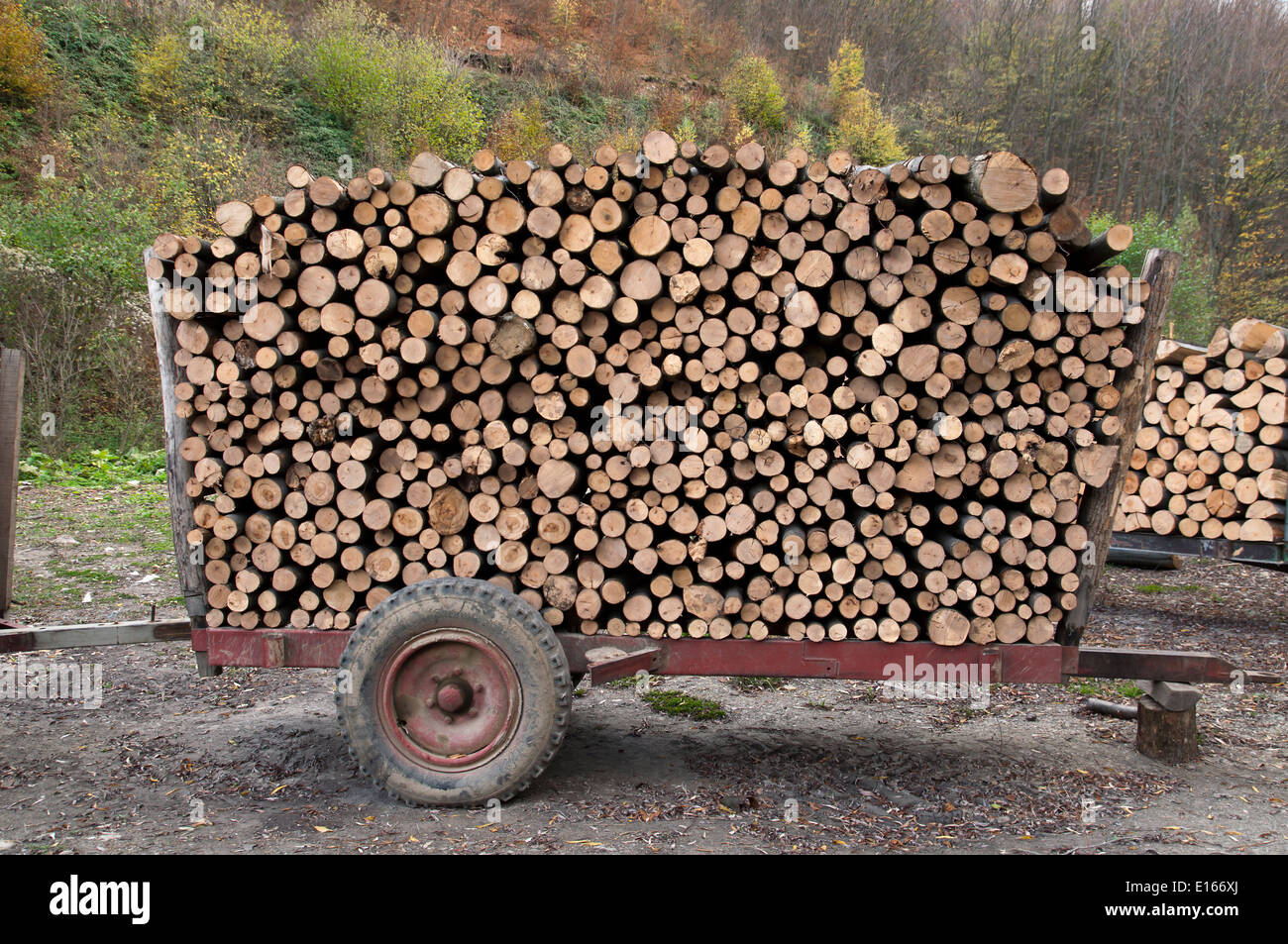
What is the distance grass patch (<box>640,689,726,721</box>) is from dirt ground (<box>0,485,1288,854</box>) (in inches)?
3.8

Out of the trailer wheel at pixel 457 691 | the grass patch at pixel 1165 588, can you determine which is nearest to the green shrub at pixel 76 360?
the trailer wheel at pixel 457 691

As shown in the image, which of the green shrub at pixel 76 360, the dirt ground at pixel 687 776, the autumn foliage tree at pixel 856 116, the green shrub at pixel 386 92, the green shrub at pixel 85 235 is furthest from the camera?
the autumn foliage tree at pixel 856 116

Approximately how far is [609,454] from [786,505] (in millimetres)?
847

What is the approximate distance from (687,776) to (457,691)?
1.27 m

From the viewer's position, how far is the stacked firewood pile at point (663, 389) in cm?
392

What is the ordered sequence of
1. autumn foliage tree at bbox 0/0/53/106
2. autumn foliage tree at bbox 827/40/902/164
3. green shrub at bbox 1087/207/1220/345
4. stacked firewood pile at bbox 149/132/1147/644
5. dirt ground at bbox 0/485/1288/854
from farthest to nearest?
autumn foliage tree at bbox 827/40/902/164, green shrub at bbox 1087/207/1220/345, autumn foliage tree at bbox 0/0/53/106, stacked firewood pile at bbox 149/132/1147/644, dirt ground at bbox 0/485/1288/854

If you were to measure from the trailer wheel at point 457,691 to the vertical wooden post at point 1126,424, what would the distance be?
2385 mm

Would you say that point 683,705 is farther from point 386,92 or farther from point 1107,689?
point 386,92

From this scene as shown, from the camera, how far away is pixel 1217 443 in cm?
755

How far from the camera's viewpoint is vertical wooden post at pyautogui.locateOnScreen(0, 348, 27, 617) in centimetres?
561

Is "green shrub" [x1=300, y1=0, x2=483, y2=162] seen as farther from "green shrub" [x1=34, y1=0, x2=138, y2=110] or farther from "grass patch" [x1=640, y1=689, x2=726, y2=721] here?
"grass patch" [x1=640, y1=689, x2=726, y2=721]

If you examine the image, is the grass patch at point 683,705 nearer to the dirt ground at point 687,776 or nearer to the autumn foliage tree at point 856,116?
the dirt ground at point 687,776

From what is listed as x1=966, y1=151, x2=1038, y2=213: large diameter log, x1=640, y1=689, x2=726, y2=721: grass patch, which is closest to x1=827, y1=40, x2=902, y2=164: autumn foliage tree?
x1=640, y1=689, x2=726, y2=721: grass patch
